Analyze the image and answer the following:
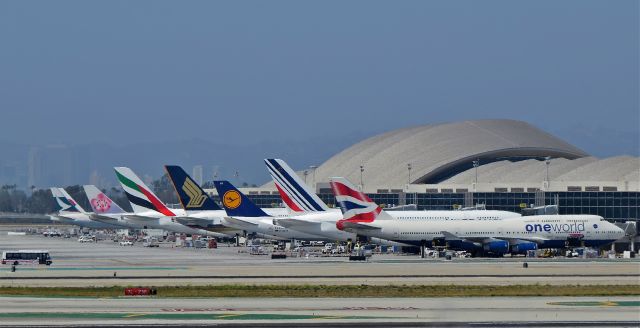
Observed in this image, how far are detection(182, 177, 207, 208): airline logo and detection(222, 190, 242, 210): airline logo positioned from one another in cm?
1644

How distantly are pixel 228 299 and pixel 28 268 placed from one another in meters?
37.8

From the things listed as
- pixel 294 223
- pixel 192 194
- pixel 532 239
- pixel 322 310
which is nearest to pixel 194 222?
pixel 192 194

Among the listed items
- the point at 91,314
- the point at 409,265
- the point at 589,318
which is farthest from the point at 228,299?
the point at 409,265

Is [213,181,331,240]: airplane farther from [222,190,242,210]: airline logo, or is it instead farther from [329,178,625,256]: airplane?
[329,178,625,256]: airplane

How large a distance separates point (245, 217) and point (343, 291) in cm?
6714

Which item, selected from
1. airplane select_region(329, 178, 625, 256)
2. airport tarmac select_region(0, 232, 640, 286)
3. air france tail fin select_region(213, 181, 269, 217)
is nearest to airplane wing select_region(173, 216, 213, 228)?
air france tail fin select_region(213, 181, 269, 217)

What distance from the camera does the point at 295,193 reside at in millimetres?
133875

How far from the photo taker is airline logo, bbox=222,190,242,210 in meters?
136

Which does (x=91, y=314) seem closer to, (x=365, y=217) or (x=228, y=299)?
(x=228, y=299)

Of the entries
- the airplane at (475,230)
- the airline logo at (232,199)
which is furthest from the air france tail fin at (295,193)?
the airplane at (475,230)

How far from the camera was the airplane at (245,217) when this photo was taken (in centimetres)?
13150

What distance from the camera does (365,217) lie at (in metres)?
116

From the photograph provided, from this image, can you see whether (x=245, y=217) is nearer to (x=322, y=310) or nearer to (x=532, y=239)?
(x=532, y=239)

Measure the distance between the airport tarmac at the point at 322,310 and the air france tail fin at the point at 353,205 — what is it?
52657 millimetres
